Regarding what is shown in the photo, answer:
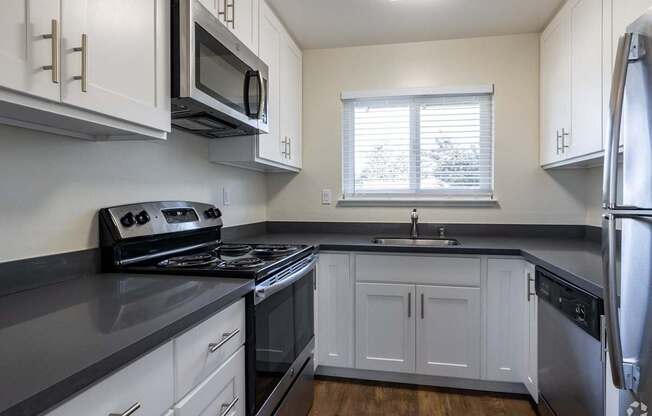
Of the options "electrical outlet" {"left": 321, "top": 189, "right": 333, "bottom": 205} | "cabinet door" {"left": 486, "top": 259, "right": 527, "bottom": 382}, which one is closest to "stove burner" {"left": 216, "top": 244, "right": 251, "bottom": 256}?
"electrical outlet" {"left": 321, "top": 189, "right": 333, "bottom": 205}

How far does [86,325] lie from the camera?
0.81 meters

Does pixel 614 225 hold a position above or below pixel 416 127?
below

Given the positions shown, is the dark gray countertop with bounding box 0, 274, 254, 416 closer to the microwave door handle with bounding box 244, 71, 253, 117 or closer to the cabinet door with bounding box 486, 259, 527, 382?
the microwave door handle with bounding box 244, 71, 253, 117

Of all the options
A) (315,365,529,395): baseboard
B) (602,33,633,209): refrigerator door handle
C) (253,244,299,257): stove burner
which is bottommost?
(315,365,529,395): baseboard

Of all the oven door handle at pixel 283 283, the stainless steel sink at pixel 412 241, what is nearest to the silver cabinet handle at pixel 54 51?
the oven door handle at pixel 283 283

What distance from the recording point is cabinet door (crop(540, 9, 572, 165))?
212 centimetres

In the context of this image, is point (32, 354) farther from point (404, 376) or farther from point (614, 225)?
point (404, 376)

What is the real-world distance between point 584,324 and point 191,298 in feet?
4.34

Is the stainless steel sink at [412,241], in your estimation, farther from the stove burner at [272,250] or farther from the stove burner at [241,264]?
the stove burner at [241,264]

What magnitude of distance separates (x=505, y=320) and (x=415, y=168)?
1.17 meters

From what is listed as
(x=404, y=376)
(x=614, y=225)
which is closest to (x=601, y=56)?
(x=614, y=225)

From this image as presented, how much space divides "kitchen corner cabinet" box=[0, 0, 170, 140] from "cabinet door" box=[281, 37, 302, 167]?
124cm

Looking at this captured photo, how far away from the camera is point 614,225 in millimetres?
1024

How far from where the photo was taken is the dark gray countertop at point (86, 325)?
0.57m
